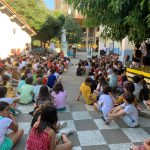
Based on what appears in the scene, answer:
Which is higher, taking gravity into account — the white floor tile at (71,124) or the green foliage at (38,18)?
the green foliage at (38,18)

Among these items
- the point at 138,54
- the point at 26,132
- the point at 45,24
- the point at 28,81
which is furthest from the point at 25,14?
the point at 26,132

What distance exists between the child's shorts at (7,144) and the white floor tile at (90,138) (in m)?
1.45

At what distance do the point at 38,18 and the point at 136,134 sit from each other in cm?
2903

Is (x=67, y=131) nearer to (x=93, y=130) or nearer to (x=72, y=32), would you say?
(x=93, y=130)

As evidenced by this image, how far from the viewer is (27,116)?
25.5 ft

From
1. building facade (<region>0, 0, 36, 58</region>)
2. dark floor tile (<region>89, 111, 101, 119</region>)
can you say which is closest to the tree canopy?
dark floor tile (<region>89, 111, 101, 119</region>)

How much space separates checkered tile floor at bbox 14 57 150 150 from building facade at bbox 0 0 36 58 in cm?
1238

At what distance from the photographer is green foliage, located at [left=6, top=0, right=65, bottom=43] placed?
107ft

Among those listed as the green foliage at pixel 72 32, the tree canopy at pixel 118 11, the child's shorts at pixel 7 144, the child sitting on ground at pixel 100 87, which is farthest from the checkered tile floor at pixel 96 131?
the green foliage at pixel 72 32

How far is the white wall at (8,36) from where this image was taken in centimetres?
2057

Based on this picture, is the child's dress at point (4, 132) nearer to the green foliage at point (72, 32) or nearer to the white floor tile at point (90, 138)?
the white floor tile at point (90, 138)

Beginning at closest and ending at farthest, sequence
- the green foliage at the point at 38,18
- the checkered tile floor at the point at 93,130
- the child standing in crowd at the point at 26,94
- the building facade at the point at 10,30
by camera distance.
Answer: the checkered tile floor at the point at 93,130, the child standing in crowd at the point at 26,94, the building facade at the point at 10,30, the green foliage at the point at 38,18

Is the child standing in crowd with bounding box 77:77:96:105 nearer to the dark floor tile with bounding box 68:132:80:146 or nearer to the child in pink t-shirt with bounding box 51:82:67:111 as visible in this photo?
the child in pink t-shirt with bounding box 51:82:67:111

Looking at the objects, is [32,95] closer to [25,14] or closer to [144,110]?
[144,110]
